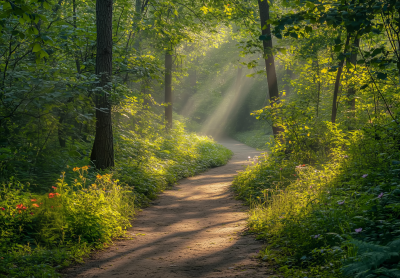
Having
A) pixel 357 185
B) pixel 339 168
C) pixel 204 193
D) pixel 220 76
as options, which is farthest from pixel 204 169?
pixel 220 76

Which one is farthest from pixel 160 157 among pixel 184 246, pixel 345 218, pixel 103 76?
pixel 345 218

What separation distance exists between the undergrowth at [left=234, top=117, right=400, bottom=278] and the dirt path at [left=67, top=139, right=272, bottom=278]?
0.42 metres

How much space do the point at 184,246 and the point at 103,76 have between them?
16.3 ft

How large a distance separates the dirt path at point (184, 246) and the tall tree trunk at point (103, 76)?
1950 millimetres

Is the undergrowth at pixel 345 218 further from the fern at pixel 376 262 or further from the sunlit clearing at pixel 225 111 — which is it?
the sunlit clearing at pixel 225 111

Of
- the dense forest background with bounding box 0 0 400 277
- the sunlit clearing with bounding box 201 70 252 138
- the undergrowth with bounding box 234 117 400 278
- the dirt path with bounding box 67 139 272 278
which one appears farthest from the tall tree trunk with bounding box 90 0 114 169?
the sunlit clearing with bounding box 201 70 252 138

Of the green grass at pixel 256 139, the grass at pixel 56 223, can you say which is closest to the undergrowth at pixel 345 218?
the grass at pixel 56 223

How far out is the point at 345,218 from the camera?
12.6 ft

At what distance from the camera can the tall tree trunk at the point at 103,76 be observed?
25.7ft

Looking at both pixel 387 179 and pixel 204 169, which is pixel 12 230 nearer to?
pixel 387 179

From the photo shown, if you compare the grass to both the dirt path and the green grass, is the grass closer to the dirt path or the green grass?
the dirt path

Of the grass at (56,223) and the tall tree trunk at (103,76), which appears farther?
the tall tree trunk at (103,76)

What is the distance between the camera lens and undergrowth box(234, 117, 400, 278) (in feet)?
8.85

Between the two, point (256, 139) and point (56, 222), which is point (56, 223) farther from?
point (256, 139)
